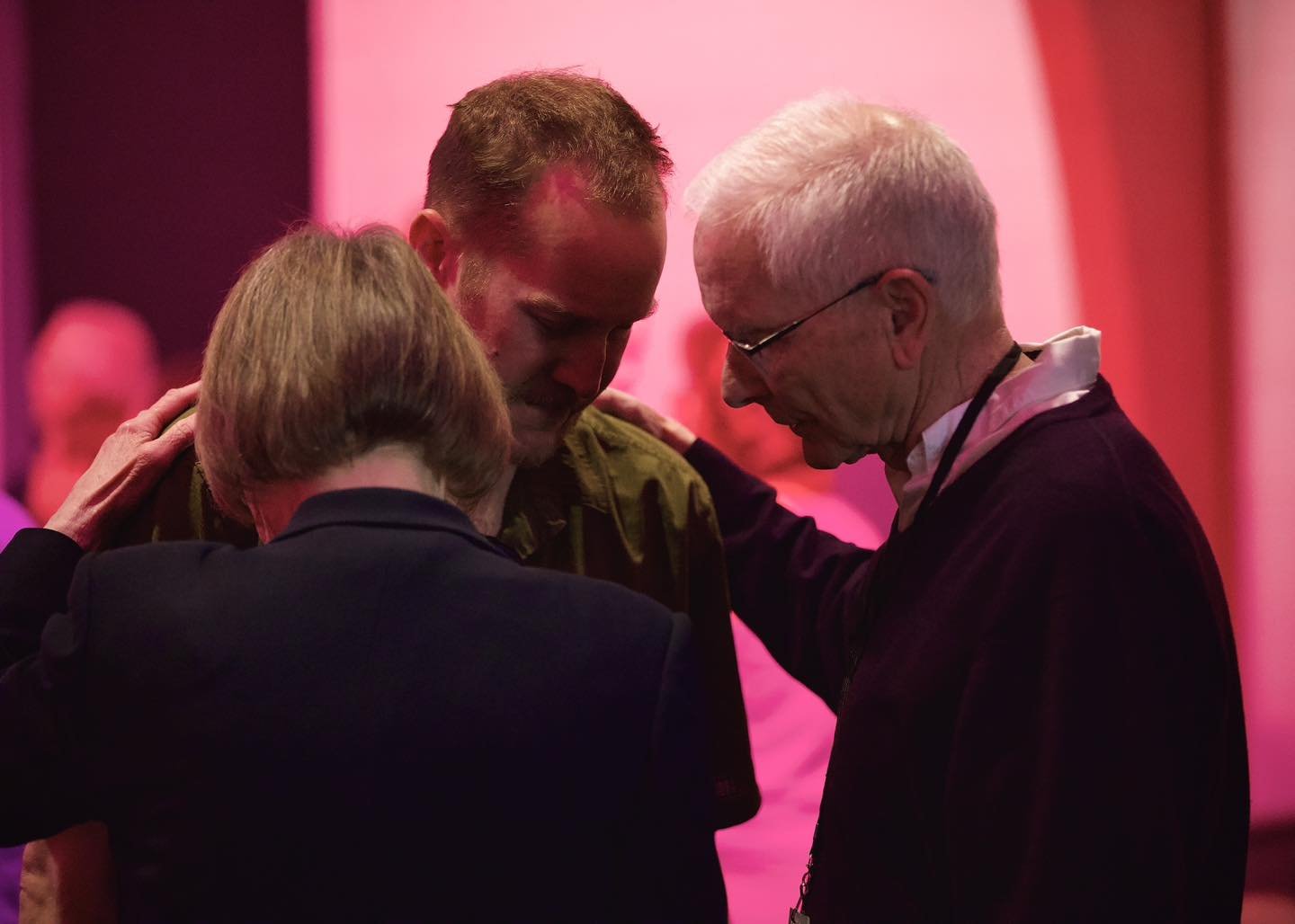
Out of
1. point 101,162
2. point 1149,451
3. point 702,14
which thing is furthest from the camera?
point 702,14

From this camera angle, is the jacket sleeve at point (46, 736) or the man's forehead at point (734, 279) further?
the man's forehead at point (734, 279)

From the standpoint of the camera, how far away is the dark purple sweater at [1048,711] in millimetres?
1307

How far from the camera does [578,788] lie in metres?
1.07

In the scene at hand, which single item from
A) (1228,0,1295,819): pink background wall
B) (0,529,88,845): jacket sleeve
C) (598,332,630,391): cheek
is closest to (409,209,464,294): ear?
(598,332,630,391): cheek

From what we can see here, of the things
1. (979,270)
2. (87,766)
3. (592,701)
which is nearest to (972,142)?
(979,270)

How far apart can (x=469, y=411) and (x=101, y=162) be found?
5.10 feet

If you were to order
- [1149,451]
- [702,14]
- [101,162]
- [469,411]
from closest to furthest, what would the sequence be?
[469,411]
[1149,451]
[101,162]
[702,14]

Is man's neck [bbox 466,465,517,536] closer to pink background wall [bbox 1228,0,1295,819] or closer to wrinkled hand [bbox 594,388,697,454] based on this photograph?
wrinkled hand [bbox 594,388,697,454]

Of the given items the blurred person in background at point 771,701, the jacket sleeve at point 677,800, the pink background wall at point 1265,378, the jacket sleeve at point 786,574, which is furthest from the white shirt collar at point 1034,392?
the pink background wall at point 1265,378

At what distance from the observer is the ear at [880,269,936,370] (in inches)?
59.5

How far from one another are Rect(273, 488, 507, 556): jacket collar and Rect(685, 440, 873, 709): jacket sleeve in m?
0.86

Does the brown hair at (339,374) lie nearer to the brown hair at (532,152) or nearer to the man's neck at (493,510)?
the brown hair at (532,152)

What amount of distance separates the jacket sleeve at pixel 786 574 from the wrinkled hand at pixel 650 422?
0.02 metres

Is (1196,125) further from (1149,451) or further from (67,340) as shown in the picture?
(67,340)
